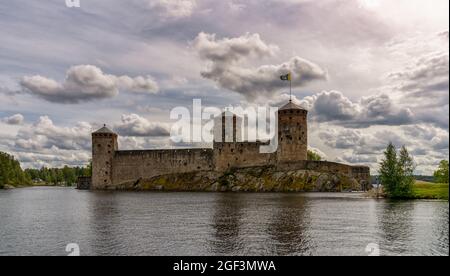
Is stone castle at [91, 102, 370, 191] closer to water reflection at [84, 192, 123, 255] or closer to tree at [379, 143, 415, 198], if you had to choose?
tree at [379, 143, 415, 198]

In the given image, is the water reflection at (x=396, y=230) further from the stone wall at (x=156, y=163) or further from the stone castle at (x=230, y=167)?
the stone wall at (x=156, y=163)

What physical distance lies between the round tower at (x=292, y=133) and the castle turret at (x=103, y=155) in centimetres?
3891

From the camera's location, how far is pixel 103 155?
100 metres

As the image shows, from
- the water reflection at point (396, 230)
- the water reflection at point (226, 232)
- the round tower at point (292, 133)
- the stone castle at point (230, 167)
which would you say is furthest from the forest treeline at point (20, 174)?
the water reflection at point (396, 230)

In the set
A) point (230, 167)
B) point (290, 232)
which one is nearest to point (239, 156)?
point (230, 167)

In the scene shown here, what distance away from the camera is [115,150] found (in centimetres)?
10125

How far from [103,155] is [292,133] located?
42.9 m

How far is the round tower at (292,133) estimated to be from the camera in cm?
8456

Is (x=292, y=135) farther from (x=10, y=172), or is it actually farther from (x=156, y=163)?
(x=10, y=172)
